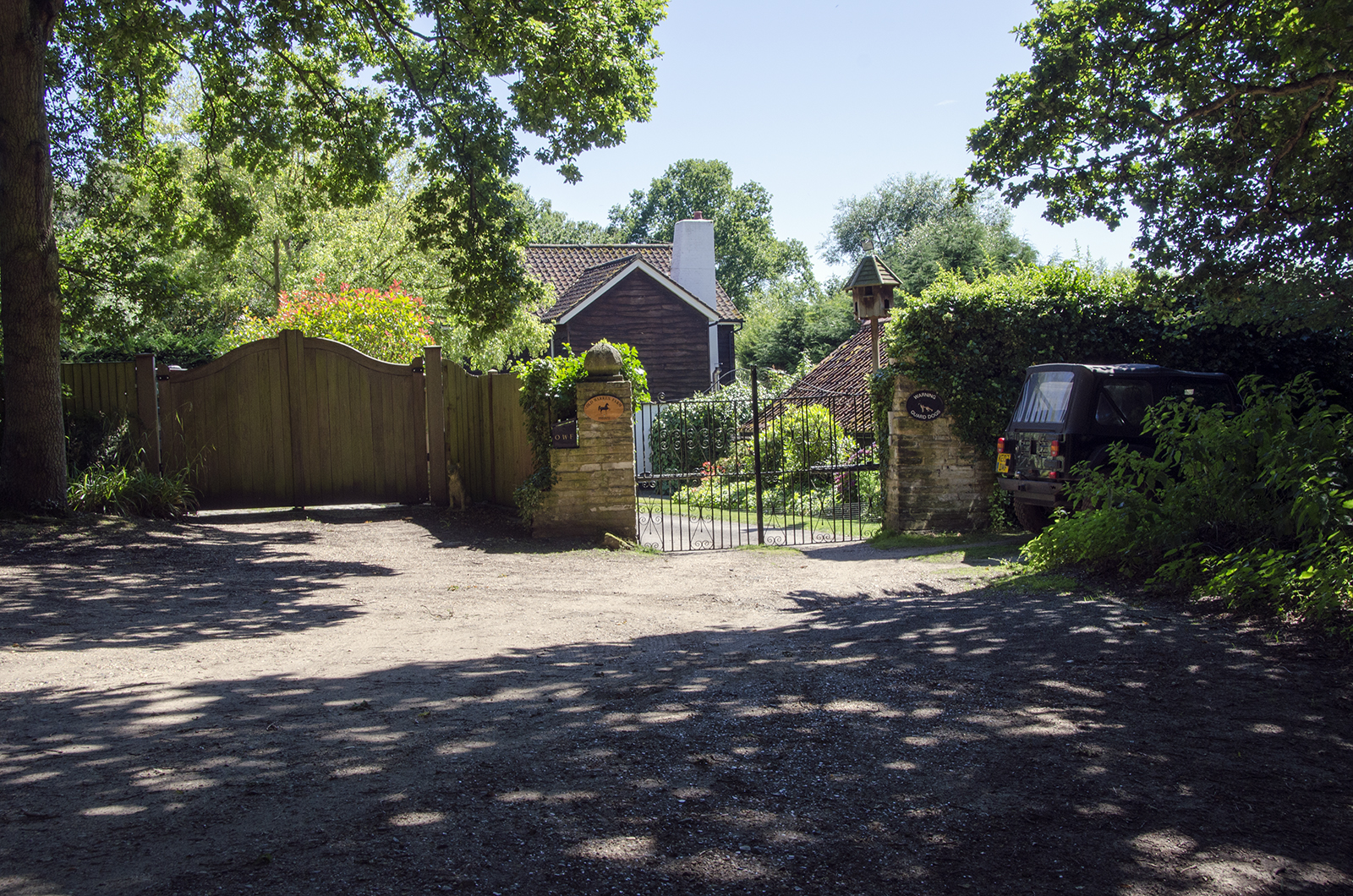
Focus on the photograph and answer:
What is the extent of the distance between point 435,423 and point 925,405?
6.13 metres

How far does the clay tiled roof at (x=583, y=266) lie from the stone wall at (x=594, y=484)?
62.6 ft

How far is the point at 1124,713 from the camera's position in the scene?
13.7 feet

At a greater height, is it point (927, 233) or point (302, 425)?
point (927, 233)

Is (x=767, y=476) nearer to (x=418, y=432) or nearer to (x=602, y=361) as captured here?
(x=602, y=361)

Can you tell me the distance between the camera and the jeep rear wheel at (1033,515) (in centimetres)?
1055

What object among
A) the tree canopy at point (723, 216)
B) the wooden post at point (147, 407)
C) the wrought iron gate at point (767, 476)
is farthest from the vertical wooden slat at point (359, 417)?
the tree canopy at point (723, 216)

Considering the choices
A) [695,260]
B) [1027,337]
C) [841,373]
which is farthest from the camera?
[695,260]

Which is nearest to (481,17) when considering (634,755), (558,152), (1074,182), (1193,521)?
(558,152)

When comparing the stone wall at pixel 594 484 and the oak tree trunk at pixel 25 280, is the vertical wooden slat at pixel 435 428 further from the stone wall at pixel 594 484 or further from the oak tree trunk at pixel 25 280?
the oak tree trunk at pixel 25 280

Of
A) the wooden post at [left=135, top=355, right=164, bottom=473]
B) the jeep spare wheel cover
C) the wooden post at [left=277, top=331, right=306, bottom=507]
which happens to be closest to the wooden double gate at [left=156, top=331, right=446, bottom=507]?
the wooden post at [left=277, top=331, right=306, bottom=507]

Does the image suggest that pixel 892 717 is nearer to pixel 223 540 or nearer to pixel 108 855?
pixel 108 855

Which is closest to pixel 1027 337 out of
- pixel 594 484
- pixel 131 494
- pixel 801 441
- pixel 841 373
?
pixel 594 484

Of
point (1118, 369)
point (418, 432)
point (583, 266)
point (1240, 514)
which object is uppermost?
point (583, 266)

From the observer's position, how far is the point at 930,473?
39.2 ft
